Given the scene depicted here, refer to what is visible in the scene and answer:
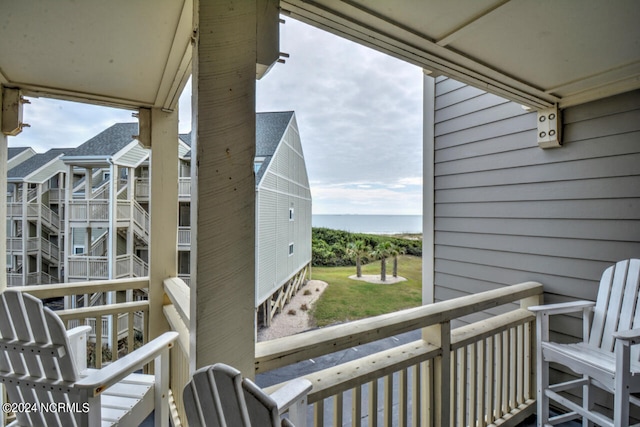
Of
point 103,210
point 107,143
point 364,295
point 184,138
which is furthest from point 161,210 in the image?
point 364,295

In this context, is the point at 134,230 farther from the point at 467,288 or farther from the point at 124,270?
the point at 467,288

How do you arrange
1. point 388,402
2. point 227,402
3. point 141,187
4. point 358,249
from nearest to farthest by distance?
point 227,402, point 388,402, point 141,187, point 358,249

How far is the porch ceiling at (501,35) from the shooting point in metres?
1.00

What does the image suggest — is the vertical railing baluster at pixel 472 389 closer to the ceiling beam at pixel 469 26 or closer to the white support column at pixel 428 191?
the white support column at pixel 428 191

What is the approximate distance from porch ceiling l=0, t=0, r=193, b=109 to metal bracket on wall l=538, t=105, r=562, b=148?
230 centimetres

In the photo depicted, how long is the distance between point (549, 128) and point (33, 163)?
16.7 feet

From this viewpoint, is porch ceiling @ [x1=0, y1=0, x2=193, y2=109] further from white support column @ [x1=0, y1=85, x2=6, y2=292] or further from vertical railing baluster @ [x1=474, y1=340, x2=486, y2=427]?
vertical railing baluster @ [x1=474, y1=340, x2=486, y2=427]

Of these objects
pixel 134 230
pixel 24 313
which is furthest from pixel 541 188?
pixel 134 230

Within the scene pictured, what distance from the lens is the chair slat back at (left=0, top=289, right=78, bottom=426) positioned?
0.96m

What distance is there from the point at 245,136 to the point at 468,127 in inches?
96.2

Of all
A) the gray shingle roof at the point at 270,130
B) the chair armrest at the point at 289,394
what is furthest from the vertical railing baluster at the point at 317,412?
the gray shingle roof at the point at 270,130

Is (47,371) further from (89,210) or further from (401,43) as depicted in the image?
(89,210)

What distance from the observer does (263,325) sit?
20.8 ft

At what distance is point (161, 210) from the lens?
1929 mm
